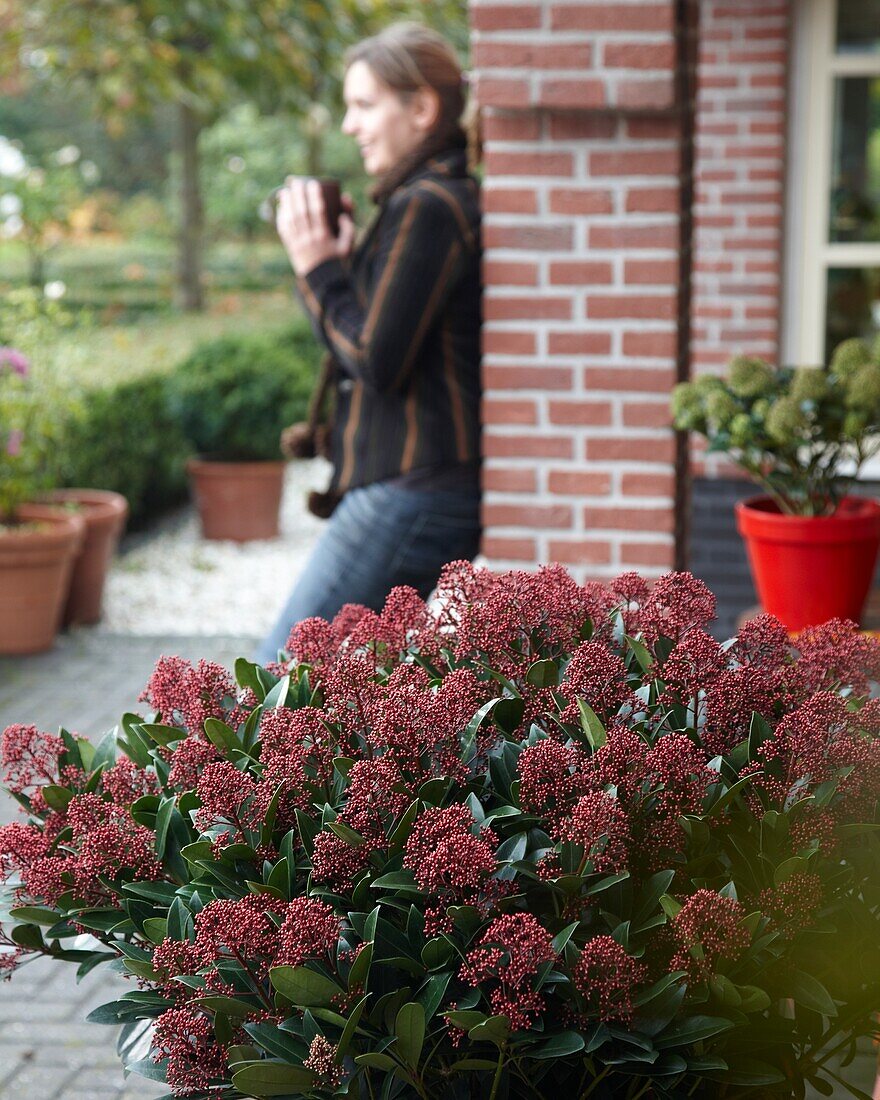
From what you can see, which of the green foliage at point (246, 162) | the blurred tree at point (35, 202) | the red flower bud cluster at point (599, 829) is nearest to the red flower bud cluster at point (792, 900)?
the red flower bud cluster at point (599, 829)

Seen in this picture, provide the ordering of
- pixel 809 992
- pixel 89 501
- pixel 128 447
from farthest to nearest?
pixel 128 447, pixel 89 501, pixel 809 992

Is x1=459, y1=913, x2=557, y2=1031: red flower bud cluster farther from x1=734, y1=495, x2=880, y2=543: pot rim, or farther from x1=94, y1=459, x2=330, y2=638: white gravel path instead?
x1=94, y1=459, x2=330, y2=638: white gravel path

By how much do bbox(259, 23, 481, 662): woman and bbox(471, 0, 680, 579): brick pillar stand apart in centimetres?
11

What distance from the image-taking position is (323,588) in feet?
10.3

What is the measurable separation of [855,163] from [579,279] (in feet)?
9.88

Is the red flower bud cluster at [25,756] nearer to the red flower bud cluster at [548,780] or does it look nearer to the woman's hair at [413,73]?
the red flower bud cluster at [548,780]

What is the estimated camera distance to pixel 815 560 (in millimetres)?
2730

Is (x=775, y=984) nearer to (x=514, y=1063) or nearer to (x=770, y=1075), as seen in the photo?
(x=770, y=1075)

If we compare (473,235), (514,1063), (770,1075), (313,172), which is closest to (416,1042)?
(514,1063)

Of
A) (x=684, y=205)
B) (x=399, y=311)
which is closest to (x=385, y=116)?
(x=399, y=311)

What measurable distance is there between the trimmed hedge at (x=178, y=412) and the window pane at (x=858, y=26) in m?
4.72

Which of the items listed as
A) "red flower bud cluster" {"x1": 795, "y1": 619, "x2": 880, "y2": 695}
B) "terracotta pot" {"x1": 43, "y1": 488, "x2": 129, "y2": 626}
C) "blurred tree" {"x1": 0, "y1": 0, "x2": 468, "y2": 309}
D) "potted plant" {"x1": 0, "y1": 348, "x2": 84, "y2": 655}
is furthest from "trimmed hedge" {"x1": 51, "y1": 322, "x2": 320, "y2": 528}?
"red flower bud cluster" {"x1": 795, "y1": 619, "x2": 880, "y2": 695}

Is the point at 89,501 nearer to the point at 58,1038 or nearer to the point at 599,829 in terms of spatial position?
the point at 58,1038

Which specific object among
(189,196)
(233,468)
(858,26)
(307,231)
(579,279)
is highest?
(858,26)
